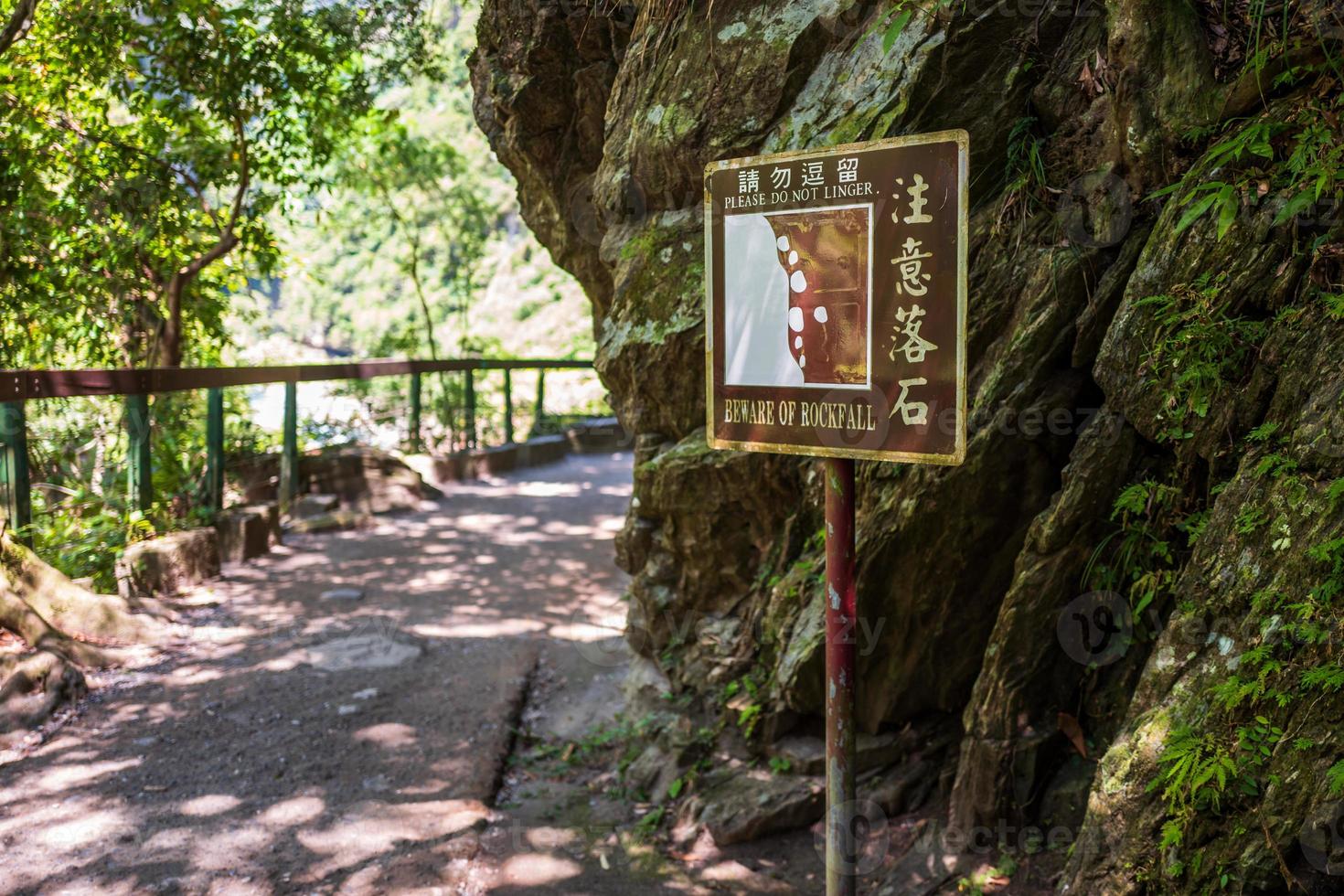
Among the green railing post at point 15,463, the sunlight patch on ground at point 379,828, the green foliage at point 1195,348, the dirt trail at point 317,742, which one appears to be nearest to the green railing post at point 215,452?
the dirt trail at point 317,742

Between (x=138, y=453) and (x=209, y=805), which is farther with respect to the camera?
(x=138, y=453)

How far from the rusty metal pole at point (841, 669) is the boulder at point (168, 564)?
4.89 m

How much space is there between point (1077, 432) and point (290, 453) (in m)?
6.78

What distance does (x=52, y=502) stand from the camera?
623 cm

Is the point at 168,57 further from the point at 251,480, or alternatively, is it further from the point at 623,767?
the point at 623,767

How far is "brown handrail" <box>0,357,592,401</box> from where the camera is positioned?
514 cm

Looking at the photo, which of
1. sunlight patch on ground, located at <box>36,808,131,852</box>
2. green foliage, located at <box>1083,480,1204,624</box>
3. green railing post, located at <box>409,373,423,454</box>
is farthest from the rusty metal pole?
green railing post, located at <box>409,373,423,454</box>

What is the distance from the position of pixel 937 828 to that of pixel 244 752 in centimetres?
297

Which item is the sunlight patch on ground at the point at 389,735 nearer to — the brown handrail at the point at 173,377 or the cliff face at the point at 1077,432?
the cliff face at the point at 1077,432

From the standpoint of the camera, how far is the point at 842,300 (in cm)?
247

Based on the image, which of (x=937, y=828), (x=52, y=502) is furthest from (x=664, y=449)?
(x=52, y=502)

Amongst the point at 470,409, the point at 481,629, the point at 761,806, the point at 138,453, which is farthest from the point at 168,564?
the point at 470,409

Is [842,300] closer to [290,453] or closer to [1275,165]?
[1275,165]

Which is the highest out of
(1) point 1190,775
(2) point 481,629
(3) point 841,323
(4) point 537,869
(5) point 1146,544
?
(3) point 841,323
